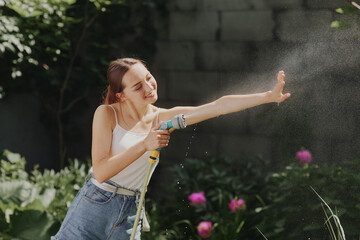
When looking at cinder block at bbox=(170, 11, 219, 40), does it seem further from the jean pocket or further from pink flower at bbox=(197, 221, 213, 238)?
the jean pocket

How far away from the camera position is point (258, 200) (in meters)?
3.40

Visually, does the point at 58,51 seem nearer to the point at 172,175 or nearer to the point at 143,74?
the point at 172,175

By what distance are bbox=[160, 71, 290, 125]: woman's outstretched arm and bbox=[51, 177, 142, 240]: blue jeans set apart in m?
0.37

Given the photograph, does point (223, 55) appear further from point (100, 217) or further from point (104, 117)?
point (100, 217)

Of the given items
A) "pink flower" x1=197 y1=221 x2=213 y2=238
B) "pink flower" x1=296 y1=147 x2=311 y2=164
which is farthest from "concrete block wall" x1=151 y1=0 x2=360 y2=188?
"pink flower" x1=197 y1=221 x2=213 y2=238

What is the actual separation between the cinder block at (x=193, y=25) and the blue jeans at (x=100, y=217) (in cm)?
216

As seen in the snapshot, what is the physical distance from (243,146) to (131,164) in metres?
1.92

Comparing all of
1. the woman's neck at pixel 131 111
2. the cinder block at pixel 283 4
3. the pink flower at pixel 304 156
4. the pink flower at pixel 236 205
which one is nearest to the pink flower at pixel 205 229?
the pink flower at pixel 236 205

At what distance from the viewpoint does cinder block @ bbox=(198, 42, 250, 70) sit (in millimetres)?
3818

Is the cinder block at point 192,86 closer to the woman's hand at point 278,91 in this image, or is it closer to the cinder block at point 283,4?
the cinder block at point 283,4

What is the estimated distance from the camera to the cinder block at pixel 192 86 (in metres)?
3.94

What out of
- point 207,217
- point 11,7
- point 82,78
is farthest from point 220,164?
point 11,7

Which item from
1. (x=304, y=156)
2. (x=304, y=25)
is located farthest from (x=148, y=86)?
(x=304, y=25)

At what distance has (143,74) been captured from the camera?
202 centimetres
